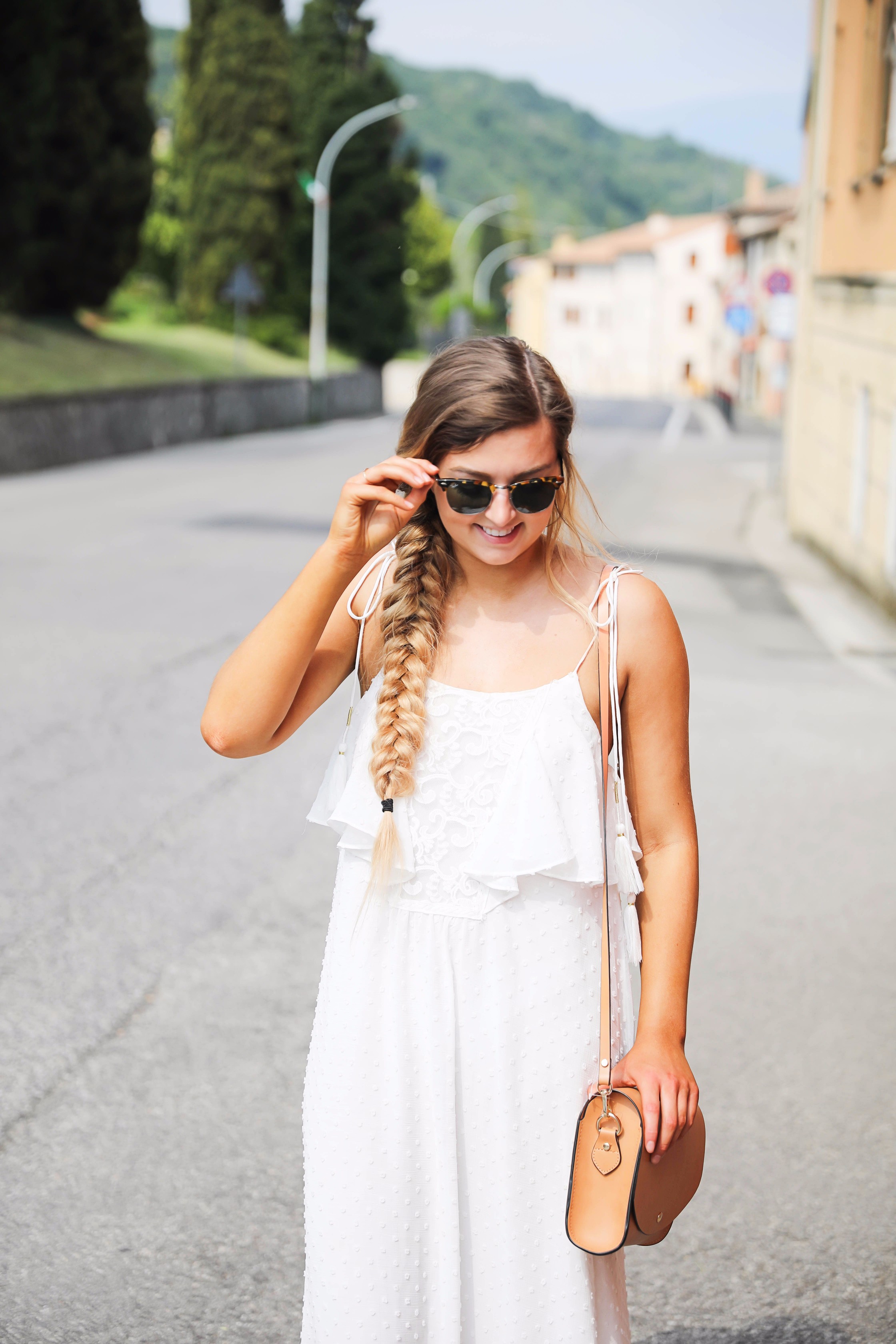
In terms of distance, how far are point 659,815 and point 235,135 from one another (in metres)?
42.8

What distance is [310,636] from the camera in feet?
6.87

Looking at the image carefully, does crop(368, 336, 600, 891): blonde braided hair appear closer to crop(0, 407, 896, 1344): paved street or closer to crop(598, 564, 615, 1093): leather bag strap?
crop(598, 564, 615, 1093): leather bag strap

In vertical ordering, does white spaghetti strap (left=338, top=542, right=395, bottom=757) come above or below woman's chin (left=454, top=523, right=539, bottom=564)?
below

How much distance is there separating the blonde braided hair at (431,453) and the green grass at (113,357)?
21858mm

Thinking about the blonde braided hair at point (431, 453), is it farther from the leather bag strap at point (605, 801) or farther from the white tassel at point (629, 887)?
the white tassel at point (629, 887)

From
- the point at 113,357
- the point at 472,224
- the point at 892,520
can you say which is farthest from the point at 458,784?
the point at 472,224

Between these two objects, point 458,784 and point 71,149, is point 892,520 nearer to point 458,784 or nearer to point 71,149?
point 458,784

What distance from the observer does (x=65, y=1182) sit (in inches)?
137

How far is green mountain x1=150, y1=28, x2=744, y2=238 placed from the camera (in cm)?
17475

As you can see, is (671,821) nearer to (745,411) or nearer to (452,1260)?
(452,1260)

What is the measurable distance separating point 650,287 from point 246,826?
95.6 m

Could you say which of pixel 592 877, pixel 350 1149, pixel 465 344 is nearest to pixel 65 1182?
pixel 350 1149

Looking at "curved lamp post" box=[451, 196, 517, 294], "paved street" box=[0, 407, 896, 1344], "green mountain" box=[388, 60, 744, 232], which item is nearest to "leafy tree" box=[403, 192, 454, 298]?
"curved lamp post" box=[451, 196, 517, 294]

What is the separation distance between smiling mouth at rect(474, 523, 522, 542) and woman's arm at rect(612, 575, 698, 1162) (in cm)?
18
